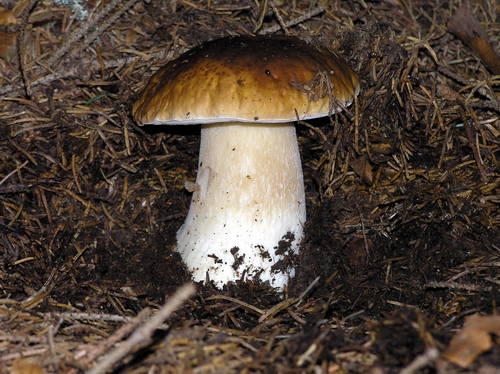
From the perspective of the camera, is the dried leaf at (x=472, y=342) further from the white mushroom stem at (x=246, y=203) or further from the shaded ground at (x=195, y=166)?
the white mushroom stem at (x=246, y=203)

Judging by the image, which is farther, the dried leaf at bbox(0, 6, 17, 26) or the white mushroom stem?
the dried leaf at bbox(0, 6, 17, 26)

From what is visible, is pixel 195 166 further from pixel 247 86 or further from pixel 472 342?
pixel 472 342

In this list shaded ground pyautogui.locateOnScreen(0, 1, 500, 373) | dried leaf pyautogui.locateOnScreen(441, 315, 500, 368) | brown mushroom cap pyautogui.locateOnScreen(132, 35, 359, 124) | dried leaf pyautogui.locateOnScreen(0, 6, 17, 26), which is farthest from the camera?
dried leaf pyautogui.locateOnScreen(0, 6, 17, 26)

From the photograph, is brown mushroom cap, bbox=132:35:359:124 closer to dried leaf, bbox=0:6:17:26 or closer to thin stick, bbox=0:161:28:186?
thin stick, bbox=0:161:28:186

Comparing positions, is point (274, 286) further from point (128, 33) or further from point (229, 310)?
point (128, 33)

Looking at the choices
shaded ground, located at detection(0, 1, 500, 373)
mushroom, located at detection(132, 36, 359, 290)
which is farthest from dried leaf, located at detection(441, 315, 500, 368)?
mushroom, located at detection(132, 36, 359, 290)

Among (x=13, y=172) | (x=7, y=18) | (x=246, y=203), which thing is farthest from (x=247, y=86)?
(x=7, y=18)

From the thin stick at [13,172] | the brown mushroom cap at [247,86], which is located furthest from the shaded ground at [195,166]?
the brown mushroom cap at [247,86]
